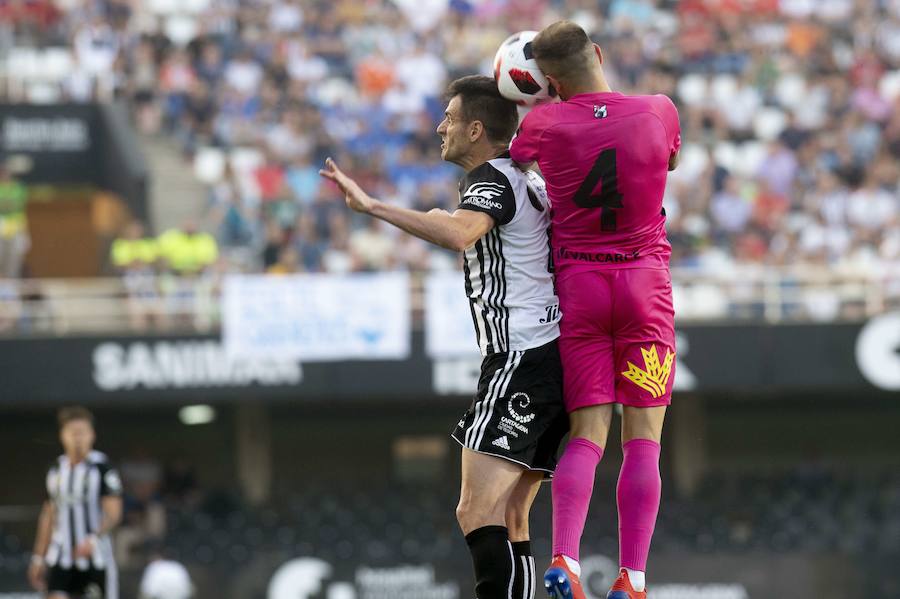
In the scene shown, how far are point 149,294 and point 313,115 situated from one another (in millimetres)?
3309

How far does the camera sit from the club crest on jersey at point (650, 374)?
5672 millimetres

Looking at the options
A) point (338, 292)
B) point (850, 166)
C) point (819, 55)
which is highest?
point (819, 55)

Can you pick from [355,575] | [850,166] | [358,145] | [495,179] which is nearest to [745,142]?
[850,166]

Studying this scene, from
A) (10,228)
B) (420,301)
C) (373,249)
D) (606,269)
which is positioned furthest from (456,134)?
(10,228)

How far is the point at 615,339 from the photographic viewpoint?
5.70 m

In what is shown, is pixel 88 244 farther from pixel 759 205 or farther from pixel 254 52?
pixel 759 205

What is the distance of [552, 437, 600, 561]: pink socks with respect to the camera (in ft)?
18.2

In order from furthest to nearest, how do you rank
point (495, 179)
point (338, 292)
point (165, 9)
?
point (165, 9), point (338, 292), point (495, 179)

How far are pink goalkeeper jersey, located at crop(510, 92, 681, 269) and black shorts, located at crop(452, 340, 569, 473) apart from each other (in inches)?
15.5

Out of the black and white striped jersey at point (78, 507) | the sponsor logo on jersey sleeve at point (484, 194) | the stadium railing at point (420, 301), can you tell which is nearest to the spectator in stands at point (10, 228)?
the stadium railing at point (420, 301)

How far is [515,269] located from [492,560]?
1.05 metres

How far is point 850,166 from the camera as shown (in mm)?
17812

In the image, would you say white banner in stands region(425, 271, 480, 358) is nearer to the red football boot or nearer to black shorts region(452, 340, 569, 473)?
black shorts region(452, 340, 569, 473)

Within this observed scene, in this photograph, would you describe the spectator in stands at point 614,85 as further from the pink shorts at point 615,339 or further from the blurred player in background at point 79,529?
the pink shorts at point 615,339
